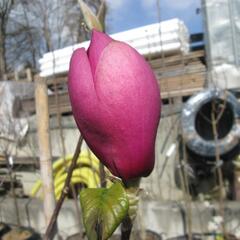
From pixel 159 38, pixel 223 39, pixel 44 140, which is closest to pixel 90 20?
pixel 44 140

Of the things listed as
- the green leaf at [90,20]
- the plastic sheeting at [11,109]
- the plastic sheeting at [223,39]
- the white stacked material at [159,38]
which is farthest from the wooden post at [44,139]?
the white stacked material at [159,38]

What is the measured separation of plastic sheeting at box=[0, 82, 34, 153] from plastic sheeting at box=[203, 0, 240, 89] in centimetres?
154

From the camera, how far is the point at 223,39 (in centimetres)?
355

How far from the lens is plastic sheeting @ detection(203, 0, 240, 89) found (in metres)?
3.44

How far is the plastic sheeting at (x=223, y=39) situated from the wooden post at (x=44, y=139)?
258 centimetres

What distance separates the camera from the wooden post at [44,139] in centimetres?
92

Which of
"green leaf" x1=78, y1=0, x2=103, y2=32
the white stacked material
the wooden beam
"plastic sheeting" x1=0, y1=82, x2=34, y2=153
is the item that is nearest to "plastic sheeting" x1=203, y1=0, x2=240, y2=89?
the white stacked material

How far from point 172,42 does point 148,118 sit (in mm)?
3740

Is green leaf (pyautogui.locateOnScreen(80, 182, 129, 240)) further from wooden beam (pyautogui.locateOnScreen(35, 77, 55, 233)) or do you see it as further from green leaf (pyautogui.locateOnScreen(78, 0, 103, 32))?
wooden beam (pyautogui.locateOnScreen(35, 77, 55, 233))

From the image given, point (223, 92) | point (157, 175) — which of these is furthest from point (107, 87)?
point (157, 175)

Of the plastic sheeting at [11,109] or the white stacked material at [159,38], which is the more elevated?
the white stacked material at [159,38]

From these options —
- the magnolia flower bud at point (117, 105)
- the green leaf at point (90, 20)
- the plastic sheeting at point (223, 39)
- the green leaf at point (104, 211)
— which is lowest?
the green leaf at point (104, 211)

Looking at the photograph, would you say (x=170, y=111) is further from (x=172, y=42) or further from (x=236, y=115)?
(x=172, y=42)

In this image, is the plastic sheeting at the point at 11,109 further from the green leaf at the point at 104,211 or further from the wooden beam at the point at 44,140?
the green leaf at the point at 104,211
